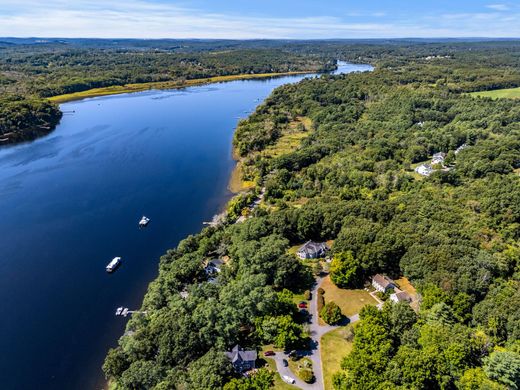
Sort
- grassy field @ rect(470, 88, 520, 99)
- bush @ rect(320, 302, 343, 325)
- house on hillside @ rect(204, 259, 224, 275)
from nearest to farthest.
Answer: bush @ rect(320, 302, 343, 325)
house on hillside @ rect(204, 259, 224, 275)
grassy field @ rect(470, 88, 520, 99)

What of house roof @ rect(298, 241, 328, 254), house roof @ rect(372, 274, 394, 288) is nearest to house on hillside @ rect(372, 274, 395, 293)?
house roof @ rect(372, 274, 394, 288)

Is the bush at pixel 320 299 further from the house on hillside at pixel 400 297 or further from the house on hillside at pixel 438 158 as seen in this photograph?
the house on hillside at pixel 438 158

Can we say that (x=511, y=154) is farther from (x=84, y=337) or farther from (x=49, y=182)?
(x=49, y=182)

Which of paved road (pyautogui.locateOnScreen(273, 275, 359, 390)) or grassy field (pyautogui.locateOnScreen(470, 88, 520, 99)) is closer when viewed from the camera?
paved road (pyautogui.locateOnScreen(273, 275, 359, 390))

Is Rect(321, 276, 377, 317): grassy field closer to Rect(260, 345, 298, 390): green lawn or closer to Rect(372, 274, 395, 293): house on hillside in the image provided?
Result: Rect(372, 274, 395, 293): house on hillside

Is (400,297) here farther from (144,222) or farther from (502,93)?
(502,93)

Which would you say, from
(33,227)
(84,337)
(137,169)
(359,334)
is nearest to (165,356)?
(84,337)

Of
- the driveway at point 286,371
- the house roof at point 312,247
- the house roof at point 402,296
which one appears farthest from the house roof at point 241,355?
the house roof at point 312,247
